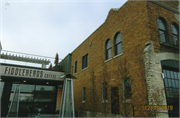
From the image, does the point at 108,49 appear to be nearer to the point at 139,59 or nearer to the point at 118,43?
the point at 118,43

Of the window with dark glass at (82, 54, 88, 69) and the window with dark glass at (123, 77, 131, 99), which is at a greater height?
the window with dark glass at (82, 54, 88, 69)

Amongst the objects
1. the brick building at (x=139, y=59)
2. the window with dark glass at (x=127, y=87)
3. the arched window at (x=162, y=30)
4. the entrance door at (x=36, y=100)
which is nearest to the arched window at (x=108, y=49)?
the brick building at (x=139, y=59)

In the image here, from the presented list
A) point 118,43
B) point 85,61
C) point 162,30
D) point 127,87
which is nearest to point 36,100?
point 85,61

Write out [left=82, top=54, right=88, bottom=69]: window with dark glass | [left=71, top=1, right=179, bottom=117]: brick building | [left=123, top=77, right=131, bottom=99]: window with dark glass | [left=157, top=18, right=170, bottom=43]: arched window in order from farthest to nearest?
[left=82, top=54, right=88, bottom=69]: window with dark glass → [left=157, top=18, right=170, bottom=43]: arched window → [left=123, top=77, right=131, bottom=99]: window with dark glass → [left=71, top=1, right=179, bottom=117]: brick building

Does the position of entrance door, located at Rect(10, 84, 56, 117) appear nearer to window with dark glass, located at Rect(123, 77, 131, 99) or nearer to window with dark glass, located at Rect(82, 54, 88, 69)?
window with dark glass, located at Rect(82, 54, 88, 69)

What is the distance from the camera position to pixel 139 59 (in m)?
8.59

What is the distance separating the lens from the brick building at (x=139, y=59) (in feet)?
26.7

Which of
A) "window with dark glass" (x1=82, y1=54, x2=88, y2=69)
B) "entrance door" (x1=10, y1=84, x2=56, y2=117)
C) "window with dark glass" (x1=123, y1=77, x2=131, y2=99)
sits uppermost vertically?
"window with dark glass" (x1=82, y1=54, x2=88, y2=69)

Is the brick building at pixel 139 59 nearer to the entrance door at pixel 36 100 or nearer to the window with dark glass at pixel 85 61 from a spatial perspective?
the window with dark glass at pixel 85 61

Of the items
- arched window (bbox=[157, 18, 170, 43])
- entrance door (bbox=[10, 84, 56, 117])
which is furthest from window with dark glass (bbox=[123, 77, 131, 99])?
entrance door (bbox=[10, 84, 56, 117])

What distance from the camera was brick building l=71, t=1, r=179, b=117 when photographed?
26.7 ft

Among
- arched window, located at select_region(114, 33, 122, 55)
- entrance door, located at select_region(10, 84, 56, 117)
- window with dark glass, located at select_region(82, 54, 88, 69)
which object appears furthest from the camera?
window with dark glass, located at select_region(82, 54, 88, 69)

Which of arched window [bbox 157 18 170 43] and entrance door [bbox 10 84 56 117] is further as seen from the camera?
entrance door [bbox 10 84 56 117]

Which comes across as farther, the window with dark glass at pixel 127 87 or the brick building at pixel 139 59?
the window with dark glass at pixel 127 87
